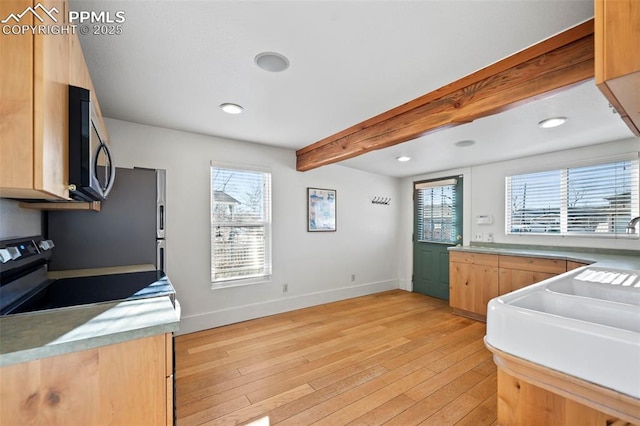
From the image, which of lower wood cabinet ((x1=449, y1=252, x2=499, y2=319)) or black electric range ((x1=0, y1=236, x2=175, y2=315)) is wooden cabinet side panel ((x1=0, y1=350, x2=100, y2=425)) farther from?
lower wood cabinet ((x1=449, y1=252, x2=499, y2=319))

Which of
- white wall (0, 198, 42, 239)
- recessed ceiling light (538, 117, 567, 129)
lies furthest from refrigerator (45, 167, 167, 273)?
recessed ceiling light (538, 117, 567, 129)

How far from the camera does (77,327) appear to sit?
39.4 inches

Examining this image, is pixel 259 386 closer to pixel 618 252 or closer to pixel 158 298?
pixel 158 298

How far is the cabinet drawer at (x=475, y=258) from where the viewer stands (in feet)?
11.6

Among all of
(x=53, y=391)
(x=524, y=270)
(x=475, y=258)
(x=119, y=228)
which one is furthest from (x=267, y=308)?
(x=524, y=270)

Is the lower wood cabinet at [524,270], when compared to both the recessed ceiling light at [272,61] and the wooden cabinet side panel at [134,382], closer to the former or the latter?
the recessed ceiling light at [272,61]

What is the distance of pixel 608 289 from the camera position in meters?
1.48

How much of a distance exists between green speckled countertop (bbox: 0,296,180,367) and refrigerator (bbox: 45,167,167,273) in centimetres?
107

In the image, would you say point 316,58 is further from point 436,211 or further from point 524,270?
point 436,211

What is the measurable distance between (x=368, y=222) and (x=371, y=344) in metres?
2.42

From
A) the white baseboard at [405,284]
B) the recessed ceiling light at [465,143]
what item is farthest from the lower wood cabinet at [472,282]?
the recessed ceiling light at [465,143]

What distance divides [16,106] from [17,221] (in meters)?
1.14

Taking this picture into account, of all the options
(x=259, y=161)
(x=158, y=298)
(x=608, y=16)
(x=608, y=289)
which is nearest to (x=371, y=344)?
(x=608, y=289)

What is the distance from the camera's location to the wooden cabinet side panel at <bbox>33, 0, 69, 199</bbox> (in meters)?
0.86
